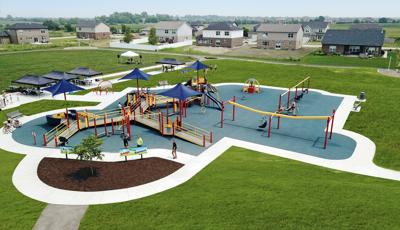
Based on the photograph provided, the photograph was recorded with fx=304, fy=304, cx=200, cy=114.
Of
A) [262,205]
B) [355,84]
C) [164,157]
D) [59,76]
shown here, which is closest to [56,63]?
[59,76]

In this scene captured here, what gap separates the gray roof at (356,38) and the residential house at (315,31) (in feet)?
137

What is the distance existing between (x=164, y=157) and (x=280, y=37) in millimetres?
70414

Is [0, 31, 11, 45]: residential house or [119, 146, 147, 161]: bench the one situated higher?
[0, 31, 11, 45]: residential house

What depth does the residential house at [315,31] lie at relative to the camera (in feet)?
382

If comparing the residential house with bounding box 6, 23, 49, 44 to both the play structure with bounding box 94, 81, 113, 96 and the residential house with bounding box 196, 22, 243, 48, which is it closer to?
the residential house with bounding box 196, 22, 243, 48

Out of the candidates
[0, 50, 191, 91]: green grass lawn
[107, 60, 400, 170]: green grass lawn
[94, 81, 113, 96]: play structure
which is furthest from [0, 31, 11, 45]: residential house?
[94, 81, 113, 96]: play structure

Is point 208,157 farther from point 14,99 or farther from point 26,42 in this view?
point 26,42

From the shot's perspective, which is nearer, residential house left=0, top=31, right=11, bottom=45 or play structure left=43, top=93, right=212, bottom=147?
play structure left=43, top=93, right=212, bottom=147

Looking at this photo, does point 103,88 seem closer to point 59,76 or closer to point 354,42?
point 59,76

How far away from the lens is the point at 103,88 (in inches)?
1581

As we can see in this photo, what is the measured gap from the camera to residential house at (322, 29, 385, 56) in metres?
69.5

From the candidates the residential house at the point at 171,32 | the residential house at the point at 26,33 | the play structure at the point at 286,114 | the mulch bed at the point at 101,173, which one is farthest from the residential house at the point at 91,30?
the mulch bed at the point at 101,173

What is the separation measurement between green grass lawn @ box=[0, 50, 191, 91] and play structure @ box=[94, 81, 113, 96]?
13.4 meters

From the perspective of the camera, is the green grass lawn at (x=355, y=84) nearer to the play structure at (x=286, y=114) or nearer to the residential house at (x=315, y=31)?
the play structure at (x=286, y=114)
